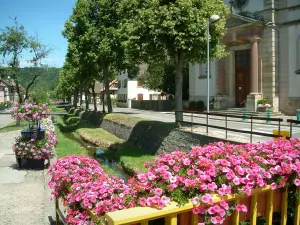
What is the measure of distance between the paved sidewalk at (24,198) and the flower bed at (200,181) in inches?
112

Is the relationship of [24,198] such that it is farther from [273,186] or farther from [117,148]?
[117,148]

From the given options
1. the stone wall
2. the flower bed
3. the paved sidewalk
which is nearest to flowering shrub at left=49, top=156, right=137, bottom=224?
the flower bed

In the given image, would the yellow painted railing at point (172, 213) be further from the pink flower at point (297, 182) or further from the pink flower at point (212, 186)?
the pink flower at point (297, 182)

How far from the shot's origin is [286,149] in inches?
150

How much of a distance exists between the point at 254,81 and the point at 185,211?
26.0m

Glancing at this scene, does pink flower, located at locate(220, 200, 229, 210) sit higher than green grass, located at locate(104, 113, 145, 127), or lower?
higher

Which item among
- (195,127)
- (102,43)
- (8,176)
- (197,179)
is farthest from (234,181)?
(102,43)

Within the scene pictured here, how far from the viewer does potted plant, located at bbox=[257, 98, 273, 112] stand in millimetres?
25297

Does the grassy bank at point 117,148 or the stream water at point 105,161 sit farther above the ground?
the grassy bank at point 117,148

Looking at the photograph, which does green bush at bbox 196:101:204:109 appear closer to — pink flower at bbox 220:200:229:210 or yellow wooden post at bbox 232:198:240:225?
yellow wooden post at bbox 232:198:240:225

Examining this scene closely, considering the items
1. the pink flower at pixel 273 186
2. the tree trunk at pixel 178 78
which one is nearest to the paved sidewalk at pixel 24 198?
the pink flower at pixel 273 186

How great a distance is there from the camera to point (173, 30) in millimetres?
12547

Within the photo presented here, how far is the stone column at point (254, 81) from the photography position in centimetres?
2642

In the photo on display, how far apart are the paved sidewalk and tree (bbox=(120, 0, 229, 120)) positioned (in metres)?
6.69
